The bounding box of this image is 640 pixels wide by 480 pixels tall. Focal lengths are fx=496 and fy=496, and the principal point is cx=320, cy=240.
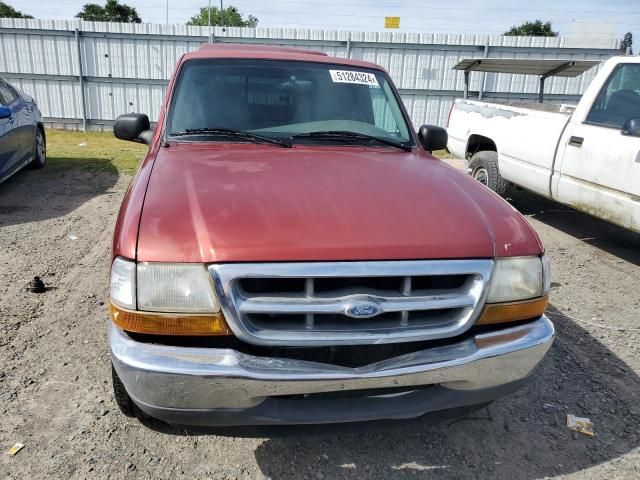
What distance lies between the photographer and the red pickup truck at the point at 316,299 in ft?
5.70

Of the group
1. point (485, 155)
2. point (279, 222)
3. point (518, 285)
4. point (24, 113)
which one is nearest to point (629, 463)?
point (518, 285)

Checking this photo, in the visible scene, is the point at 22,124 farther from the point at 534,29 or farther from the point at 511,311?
the point at 534,29

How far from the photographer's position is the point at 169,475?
215cm

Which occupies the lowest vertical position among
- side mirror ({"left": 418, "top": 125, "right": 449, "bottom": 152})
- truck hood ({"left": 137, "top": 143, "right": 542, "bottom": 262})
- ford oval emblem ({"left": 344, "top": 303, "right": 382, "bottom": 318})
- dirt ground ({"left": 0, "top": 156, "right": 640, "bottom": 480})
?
dirt ground ({"left": 0, "top": 156, "right": 640, "bottom": 480})

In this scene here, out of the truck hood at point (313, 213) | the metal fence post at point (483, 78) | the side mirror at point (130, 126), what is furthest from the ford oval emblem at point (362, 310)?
the metal fence post at point (483, 78)

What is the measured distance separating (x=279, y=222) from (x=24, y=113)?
6928 millimetres

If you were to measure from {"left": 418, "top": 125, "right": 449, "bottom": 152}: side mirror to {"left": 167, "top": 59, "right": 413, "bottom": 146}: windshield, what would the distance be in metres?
0.24

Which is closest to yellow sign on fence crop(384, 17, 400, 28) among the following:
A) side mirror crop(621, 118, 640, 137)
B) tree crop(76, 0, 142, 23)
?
side mirror crop(621, 118, 640, 137)

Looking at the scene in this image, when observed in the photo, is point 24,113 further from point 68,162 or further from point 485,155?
point 485,155

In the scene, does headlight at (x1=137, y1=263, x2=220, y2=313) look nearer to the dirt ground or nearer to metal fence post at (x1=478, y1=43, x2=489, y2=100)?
the dirt ground

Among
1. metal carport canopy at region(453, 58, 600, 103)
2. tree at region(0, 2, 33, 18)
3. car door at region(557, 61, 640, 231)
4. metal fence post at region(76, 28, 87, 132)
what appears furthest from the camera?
tree at region(0, 2, 33, 18)

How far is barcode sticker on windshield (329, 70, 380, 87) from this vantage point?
11.0 ft

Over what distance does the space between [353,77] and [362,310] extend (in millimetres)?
2136

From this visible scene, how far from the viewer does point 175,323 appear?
1.76 metres
